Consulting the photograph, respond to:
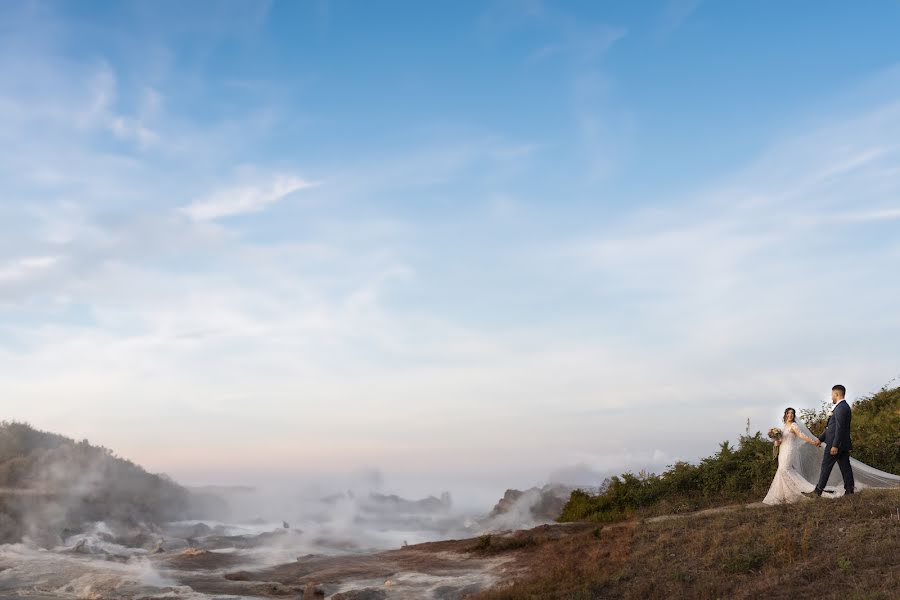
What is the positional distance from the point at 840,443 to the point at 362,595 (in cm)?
1247

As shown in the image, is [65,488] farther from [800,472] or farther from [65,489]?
[800,472]

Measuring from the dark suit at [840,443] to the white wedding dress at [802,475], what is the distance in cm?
53

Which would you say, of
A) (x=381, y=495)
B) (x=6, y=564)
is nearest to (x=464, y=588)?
(x=6, y=564)

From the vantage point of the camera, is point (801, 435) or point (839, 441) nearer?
point (839, 441)

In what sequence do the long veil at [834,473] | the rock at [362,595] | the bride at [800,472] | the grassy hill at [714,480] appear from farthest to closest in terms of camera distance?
1. the grassy hill at [714,480]
2. the long veil at [834,473]
3. the bride at [800,472]
4. the rock at [362,595]

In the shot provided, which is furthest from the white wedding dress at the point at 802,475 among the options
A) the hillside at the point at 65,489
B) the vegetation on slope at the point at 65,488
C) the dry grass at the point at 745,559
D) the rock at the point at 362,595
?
the vegetation on slope at the point at 65,488

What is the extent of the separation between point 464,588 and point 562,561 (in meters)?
2.83

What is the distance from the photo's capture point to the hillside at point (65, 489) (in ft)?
122

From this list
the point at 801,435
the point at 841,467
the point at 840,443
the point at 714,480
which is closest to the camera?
the point at 840,443

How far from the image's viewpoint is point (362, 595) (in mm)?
17344

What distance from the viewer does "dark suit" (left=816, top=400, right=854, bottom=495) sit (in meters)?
17.2

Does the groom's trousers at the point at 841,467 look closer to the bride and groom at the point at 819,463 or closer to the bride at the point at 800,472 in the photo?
the bride and groom at the point at 819,463

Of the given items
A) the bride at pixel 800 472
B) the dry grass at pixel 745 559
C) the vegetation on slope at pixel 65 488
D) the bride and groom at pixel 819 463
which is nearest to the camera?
the dry grass at pixel 745 559

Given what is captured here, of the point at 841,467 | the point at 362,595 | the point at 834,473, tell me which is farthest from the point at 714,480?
the point at 362,595
